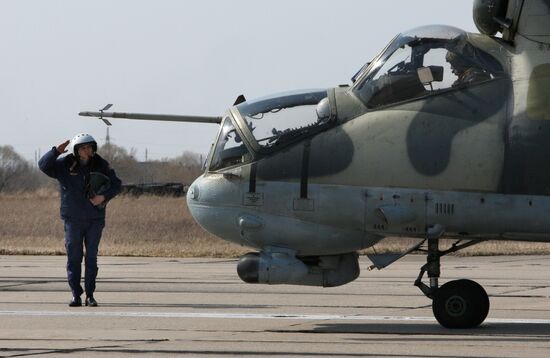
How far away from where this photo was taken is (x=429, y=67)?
1265cm

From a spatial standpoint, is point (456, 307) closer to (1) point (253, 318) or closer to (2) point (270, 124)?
(1) point (253, 318)

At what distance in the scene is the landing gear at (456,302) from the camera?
12.6 metres

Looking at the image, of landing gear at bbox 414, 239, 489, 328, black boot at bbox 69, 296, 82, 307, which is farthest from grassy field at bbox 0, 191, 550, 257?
landing gear at bbox 414, 239, 489, 328

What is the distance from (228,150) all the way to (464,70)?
238 cm

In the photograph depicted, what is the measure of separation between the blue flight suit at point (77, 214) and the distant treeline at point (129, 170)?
149ft

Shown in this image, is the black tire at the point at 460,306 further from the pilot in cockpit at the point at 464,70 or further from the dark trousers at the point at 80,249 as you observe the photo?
the dark trousers at the point at 80,249

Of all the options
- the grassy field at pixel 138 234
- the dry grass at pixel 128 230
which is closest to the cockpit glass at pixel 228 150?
the grassy field at pixel 138 234

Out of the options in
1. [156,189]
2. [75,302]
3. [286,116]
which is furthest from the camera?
[156,189]

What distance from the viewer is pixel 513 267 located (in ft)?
70.4

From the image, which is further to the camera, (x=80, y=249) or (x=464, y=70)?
(x=80, y=249)

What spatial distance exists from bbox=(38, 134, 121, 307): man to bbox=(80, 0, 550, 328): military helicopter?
86.0 inches

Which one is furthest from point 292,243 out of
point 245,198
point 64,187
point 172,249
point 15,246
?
point 15,246

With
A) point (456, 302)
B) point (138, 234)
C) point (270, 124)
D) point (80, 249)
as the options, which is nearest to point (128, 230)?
point (138, 234)

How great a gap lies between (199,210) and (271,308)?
1.84 metres
